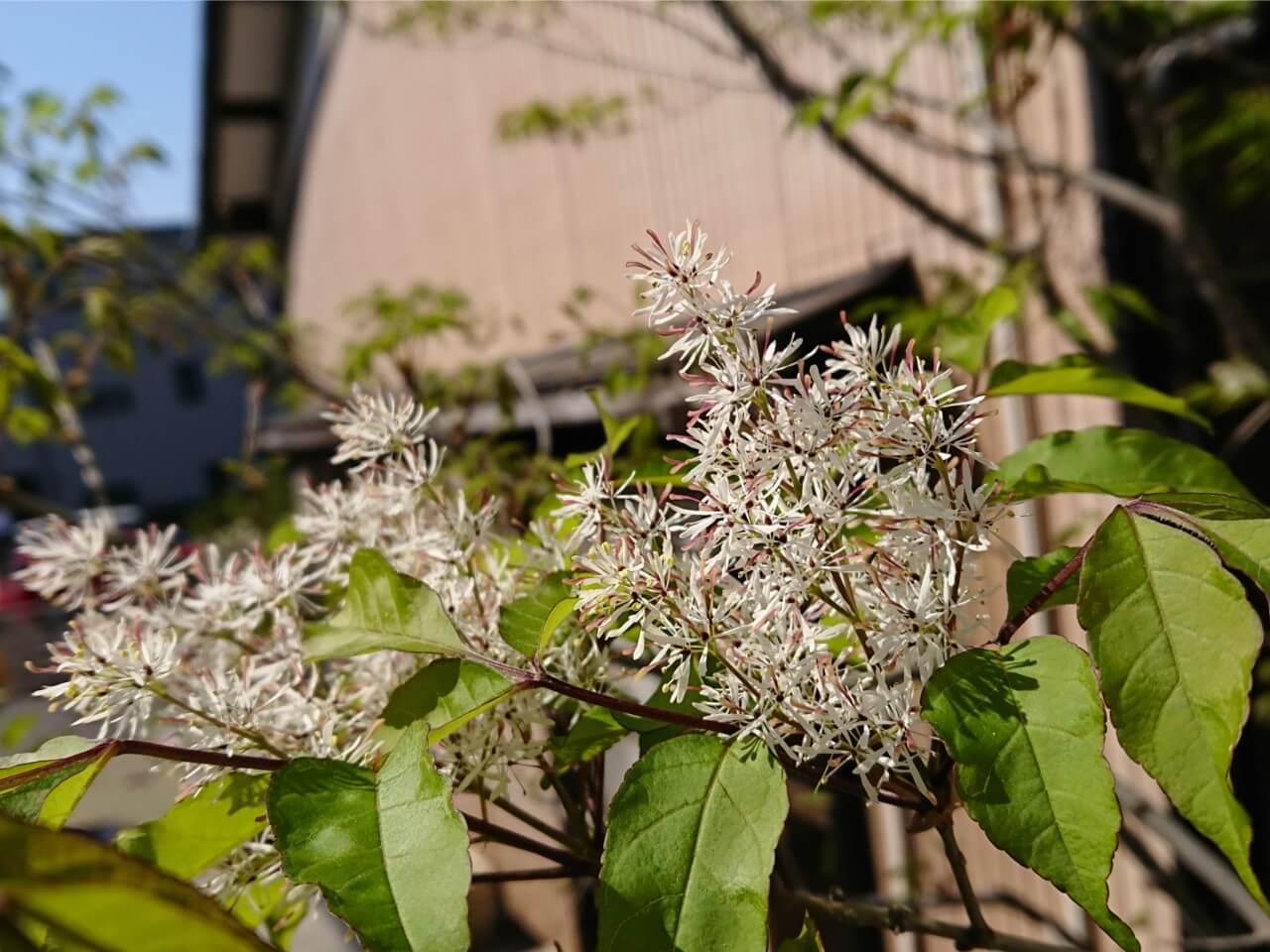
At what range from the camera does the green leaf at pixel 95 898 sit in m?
0.27

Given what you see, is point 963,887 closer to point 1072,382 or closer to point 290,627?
point 1072,382

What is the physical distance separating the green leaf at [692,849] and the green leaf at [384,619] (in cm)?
17

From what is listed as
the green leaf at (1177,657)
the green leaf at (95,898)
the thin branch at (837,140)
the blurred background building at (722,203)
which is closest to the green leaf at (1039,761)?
the green leaf at (1177,657)

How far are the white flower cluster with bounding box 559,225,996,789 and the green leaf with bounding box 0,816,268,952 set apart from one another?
11.2 inches

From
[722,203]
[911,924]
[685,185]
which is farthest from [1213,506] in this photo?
[685,185]

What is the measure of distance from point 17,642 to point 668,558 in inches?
535

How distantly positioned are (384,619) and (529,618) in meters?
0.10

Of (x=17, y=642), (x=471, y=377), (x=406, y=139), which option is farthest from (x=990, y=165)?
(x=17, y=642)

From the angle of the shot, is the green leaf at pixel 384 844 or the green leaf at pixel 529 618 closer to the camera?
the green leaf at pixel 384 844

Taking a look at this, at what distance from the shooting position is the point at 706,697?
1.95ft

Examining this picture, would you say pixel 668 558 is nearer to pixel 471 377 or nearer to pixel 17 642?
pixel 471 377

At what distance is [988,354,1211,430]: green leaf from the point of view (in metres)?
0.79

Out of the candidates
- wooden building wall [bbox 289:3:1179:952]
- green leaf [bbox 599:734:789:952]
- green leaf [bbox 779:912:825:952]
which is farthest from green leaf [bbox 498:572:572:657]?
wooden building wall [bbox 289:3:1179:952]

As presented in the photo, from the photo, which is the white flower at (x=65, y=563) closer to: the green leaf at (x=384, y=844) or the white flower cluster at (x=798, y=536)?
the green leaf at (x=384, y=844)
